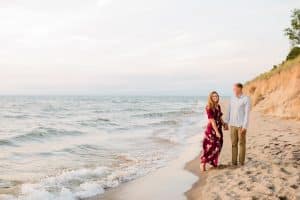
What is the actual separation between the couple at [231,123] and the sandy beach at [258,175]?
0.36m

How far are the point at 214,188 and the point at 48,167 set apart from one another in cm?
600

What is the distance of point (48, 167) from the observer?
39.8 feet

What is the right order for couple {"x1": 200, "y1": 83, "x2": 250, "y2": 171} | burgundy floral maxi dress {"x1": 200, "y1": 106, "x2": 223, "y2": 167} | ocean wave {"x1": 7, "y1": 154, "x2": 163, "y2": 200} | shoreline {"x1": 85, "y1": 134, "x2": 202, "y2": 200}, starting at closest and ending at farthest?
1. shoreline {"x1": 85, "y1": 134, "x2": 202, "y2": 200}
2. ocean wave {"x1": 7, "y1": 154, "x2": 163, "y2": 200}
3. couple {"x1": 200, "y1": 83, "x2": 250, "y2": 171}
4. burgundy floral maxi dress {"x1": 200, "y1": 106, "x2": 223, "y2": 167}

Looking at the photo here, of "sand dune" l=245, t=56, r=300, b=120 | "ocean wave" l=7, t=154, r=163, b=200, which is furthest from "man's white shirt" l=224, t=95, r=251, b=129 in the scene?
"sand dune" l=245, t=56, r=300, b=120

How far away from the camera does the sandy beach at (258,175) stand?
7.17m

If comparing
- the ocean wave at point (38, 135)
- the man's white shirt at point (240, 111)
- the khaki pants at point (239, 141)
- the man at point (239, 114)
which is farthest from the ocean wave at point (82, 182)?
the ocean wave at point (38, 135)

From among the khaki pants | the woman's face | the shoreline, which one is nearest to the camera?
the shoreline

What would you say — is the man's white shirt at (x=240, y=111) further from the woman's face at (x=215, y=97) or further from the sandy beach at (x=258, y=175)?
the sandy beach at (x=258, y=175)

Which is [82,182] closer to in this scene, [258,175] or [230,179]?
[230,179]

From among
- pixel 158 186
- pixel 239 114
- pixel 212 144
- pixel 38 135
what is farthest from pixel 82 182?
pixel 38 135

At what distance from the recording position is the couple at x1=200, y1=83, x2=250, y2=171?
370 inches

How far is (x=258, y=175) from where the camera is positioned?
8.40 m

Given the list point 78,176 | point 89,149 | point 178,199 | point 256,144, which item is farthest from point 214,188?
point 89,149

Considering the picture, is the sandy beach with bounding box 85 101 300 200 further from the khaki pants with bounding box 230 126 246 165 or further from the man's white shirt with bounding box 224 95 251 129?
the man's white shirt with bounding box 224 95 251 129
